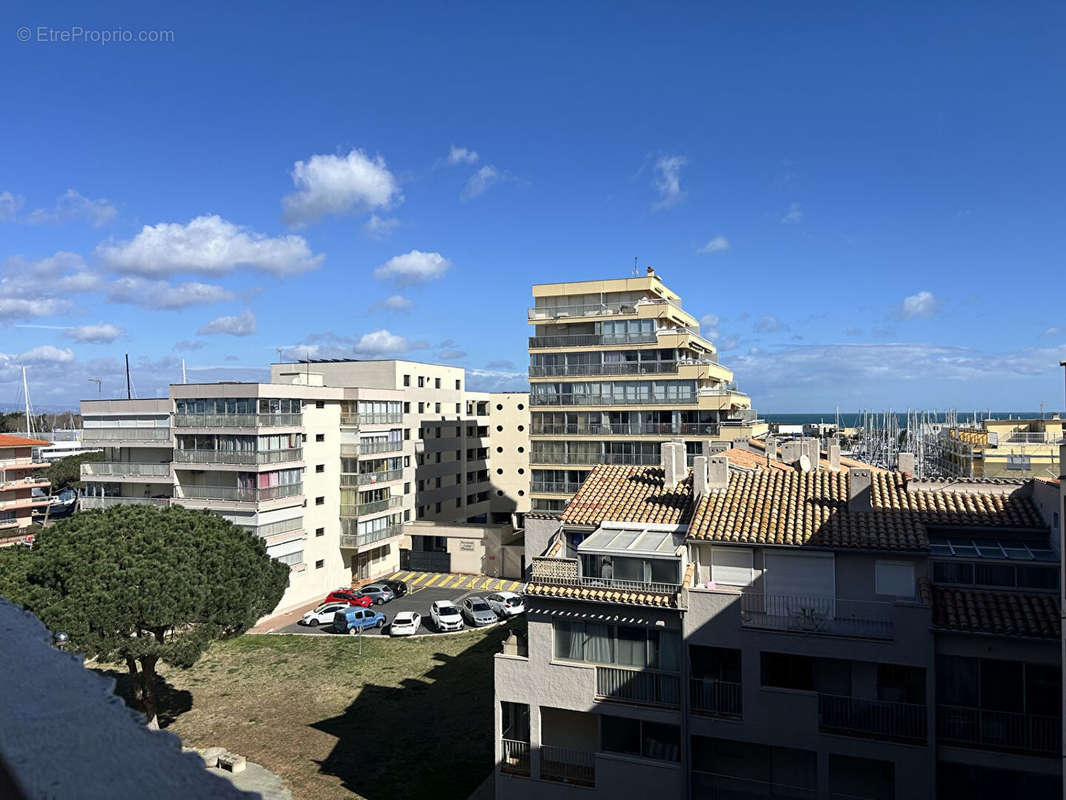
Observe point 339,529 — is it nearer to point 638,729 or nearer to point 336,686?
point 336,686

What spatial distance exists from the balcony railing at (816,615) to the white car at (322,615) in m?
31.7

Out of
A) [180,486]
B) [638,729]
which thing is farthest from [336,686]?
[180,486]

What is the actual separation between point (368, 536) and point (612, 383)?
22.7 meters

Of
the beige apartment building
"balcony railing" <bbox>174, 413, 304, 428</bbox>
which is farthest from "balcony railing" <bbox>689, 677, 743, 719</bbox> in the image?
"balcony railing" <bbox>174, 413, 304, 428</bbox>

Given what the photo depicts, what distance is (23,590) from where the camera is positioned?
2567 centimetres

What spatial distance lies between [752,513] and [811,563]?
2486 millimetres

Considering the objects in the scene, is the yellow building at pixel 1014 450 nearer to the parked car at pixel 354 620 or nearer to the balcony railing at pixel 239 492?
the parked car at pixel 354 620

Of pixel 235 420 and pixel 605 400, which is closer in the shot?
pixel 235 420

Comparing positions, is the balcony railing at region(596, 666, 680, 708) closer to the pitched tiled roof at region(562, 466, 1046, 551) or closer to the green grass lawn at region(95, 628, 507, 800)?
the pitched tiled roof at region(562, 466, 1046, 551)

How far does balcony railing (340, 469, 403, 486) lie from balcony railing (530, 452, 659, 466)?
1137cm

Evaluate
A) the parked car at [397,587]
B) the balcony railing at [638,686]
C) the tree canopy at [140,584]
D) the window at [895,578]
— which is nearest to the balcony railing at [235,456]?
the parked car at [397,587]

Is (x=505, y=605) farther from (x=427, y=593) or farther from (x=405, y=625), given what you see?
(x=427, y=593)

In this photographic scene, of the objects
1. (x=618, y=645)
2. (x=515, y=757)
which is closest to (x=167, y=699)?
(x=515, y=757)

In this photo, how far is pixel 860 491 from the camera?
72.8 feet
